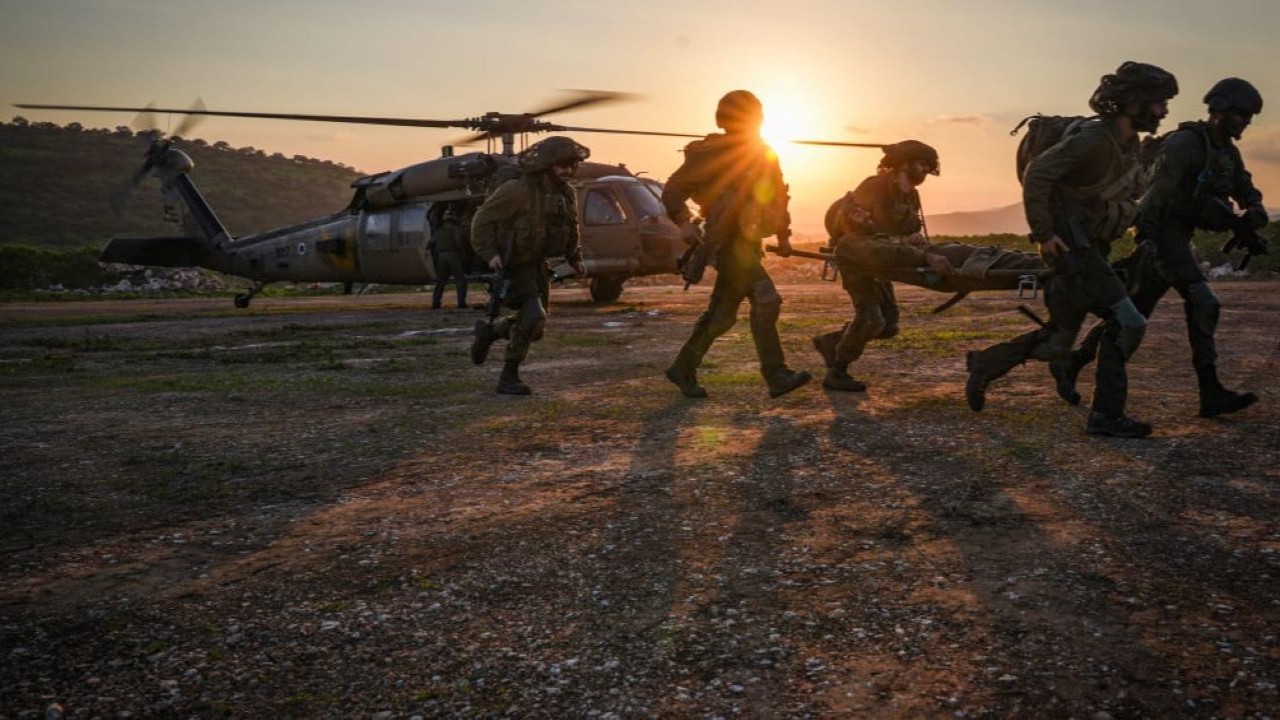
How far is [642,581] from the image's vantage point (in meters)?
3.46

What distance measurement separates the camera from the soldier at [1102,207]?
5438mm

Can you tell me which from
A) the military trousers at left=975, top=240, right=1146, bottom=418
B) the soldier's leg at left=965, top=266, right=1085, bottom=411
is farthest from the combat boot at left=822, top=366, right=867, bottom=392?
the military trousers at left=975, top=240, right=1146, bottom=418

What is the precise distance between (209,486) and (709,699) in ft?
11.1

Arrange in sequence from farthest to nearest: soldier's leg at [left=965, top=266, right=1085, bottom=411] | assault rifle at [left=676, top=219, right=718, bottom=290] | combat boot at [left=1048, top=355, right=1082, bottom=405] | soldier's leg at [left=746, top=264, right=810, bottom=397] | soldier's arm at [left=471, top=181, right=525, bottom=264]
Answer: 1. soldier's arm at [left=471, top=181, right=525, bottom=264]
2. assault rifle at [left=676, top=219, right=718, bottom=290]
3. soldier's leg at [left=746, top=264, right=810, bottom=397]
4. combat boot at [left=1048, top=355, right=1082, bottom=405]
5. soldier's leg at [left=965, top=266, right=1085, bottom=411]

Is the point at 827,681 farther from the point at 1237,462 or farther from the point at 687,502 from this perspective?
the point at 1237,462

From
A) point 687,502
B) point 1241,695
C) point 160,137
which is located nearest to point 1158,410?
point 687,502

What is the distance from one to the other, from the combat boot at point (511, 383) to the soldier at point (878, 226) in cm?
258

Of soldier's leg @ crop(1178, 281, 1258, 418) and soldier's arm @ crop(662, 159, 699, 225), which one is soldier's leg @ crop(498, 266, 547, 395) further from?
soldier's leg @ crop(1178, 281, 1258, 418)

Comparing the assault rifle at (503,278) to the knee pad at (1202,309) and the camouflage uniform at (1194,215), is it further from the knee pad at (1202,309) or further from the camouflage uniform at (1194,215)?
the knee pad at (1202,309)

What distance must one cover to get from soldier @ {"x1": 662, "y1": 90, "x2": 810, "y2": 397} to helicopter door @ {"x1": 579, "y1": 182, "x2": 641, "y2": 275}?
975 centimetres

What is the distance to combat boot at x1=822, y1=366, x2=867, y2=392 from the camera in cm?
751

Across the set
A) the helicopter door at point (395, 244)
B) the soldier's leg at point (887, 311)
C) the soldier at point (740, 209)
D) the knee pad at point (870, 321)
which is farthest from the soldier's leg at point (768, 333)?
the helicopter door at point (395, 244)

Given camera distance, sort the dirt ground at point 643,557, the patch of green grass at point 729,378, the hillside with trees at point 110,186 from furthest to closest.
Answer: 1. the hillside with trees at point 110,186
2. the patch of green grass at point 729,378
3. the dirt ground at point 643,557

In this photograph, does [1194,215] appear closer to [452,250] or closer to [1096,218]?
[1096,218]
